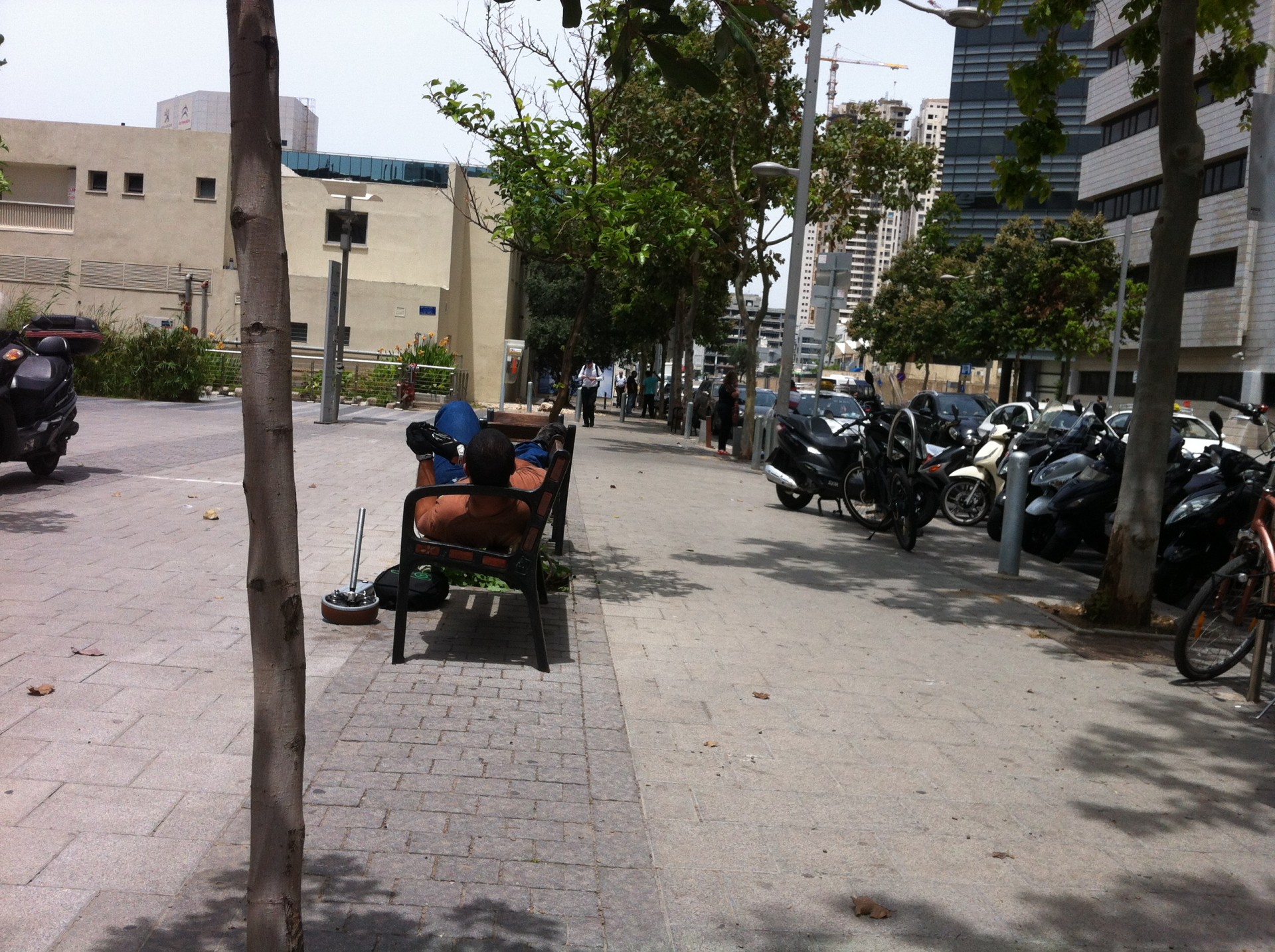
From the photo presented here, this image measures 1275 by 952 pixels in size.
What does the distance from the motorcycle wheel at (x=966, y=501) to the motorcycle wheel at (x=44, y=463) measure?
950 centimetres

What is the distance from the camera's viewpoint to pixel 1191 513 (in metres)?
9.21

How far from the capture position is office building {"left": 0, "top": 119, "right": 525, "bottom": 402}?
41156 mm

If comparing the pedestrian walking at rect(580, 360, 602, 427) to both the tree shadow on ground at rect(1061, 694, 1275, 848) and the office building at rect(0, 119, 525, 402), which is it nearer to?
the office building at rect(0, 119, 525, 402)

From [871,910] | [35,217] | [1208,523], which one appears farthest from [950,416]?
[35,217]

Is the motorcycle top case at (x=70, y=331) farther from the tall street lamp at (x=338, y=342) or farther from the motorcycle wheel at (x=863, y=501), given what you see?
the tall street lamp at (x=338, y=342)

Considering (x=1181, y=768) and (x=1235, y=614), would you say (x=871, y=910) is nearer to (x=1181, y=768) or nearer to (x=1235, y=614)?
(x=1181, y=768)

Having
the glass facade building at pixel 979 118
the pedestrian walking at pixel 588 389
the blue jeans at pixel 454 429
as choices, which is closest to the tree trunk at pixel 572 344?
the blue jeans at pixel 454 429

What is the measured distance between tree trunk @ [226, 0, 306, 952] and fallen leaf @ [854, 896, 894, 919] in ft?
5.53

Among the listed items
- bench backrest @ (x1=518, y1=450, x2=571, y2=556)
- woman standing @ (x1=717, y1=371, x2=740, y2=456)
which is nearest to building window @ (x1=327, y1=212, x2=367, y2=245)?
woman standing @ (x1=717, y1=371, x2=740, y2=456)

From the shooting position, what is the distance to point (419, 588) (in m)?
7.02

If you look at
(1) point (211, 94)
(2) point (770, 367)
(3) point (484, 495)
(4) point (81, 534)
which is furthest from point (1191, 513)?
(2) point (770, 367)

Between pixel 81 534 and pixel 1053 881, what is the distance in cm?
692

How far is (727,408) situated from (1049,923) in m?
24.1

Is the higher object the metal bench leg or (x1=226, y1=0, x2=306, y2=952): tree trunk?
(x1=226, y1=0, x2=306, y2=952): tree trunk
